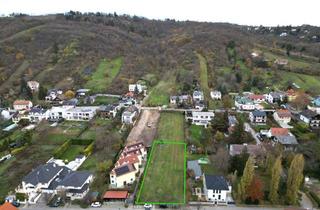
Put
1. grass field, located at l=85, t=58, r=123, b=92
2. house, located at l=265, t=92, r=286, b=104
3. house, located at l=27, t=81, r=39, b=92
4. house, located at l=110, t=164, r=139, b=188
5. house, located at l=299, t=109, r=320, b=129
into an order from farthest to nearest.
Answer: grass field, located at l=85, t=58, r=123, b=92 → house, located at l=27, t=81, r=39, b=92 → house, located at l=265, t=92, r=286, b=104 → house, located at l=299, t=109, r=320, b=129 → house, located at l=110, t=164, r=139, b=188

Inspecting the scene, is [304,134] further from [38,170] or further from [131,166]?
[38,170]

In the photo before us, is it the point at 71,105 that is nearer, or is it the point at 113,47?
the point at 71,105

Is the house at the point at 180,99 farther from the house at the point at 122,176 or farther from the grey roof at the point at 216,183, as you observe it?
the grey roof at the point at 216,183

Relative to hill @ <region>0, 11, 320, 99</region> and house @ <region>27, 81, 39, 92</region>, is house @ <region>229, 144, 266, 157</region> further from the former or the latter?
house @ <region>27, 81, 39, 92</region>

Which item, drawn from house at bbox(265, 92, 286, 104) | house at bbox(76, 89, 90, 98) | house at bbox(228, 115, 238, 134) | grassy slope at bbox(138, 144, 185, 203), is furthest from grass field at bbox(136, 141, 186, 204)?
house at bbox(76, 89, 90, 98)

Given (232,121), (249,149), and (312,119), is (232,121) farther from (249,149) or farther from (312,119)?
(312,119)

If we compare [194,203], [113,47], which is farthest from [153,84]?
[194,203]

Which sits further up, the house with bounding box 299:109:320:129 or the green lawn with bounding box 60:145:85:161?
the house with bounding box 299:109:320:129
